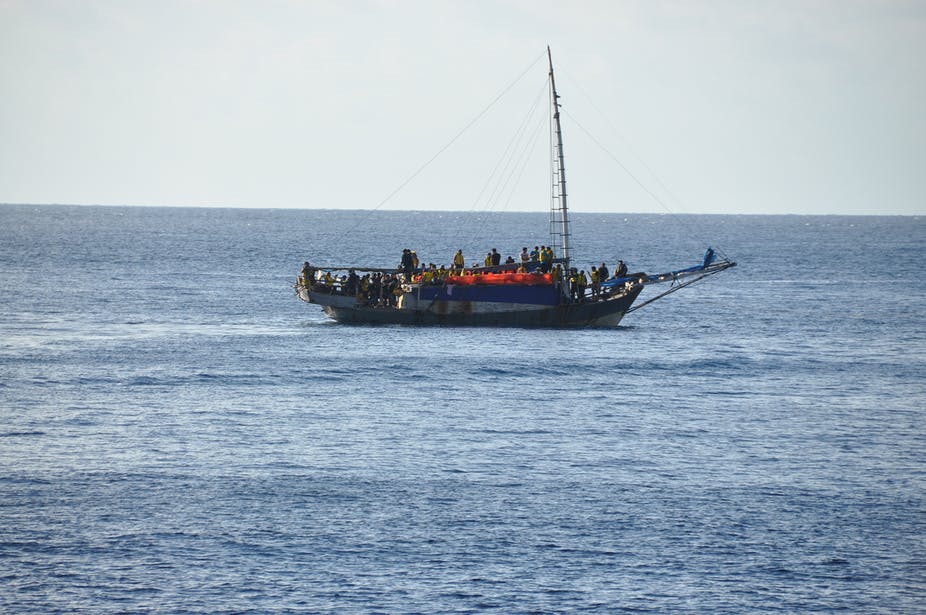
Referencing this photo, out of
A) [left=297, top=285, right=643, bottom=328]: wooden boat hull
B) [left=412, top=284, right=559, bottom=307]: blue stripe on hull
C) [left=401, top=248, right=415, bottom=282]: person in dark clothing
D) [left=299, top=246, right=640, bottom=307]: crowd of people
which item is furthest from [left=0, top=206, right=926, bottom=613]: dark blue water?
[left=401, top=248, right=415, bottom=282]: person in dark clothing

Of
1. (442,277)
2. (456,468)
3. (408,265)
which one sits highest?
(408,265)

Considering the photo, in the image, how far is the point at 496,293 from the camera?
208 ft

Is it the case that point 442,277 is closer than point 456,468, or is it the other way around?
point 456,468

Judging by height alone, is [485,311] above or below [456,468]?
above

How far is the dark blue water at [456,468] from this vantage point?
26.7 metres

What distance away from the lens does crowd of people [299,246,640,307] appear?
63.2m

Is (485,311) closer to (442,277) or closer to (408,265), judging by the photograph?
(442,277)

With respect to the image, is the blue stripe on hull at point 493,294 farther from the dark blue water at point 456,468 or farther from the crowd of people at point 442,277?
the dark blue water at point 456,468

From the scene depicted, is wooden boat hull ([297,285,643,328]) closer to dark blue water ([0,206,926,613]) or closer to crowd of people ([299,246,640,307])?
crowd of people ([299,246,640,307])

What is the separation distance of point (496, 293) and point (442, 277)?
280 cm

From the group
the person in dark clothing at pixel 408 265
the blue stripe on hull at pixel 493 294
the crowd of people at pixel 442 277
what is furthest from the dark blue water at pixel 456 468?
the person in dark clothing at pixel 408 265

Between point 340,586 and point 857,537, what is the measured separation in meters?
12.1

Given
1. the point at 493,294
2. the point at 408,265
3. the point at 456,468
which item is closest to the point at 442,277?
the point at 493,294

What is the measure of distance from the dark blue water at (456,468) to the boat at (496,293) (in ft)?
4.07
